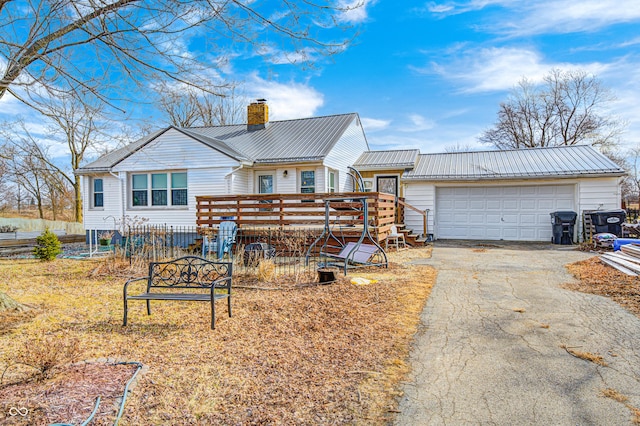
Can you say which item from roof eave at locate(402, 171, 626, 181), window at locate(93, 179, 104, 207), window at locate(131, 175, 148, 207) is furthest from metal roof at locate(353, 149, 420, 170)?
window at locate(93, 179, 104, 207)

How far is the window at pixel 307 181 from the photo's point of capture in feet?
50.7

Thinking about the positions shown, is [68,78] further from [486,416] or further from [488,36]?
[488,36]

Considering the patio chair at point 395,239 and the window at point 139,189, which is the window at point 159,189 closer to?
the window at point 139,189

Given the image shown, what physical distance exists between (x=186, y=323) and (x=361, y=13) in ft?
15.4

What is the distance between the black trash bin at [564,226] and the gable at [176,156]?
1195 centimetres

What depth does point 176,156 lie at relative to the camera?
1513 centimetres

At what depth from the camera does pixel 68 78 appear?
5.67 meters

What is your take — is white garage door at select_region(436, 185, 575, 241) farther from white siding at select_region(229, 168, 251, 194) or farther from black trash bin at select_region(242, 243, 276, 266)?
black trash bin at select_region(242, 243, 276, 266)

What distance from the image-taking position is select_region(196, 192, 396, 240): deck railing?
442 inches

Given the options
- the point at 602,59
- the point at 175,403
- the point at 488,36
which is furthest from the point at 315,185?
the point at 602,59

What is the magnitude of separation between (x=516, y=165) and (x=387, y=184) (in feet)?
17.4

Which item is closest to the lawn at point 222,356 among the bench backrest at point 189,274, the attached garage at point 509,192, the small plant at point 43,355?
the small plant at point 43,355

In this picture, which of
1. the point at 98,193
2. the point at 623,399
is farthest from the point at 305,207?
the point at 98,193

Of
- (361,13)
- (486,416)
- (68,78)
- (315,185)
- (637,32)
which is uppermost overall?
(637,32)
